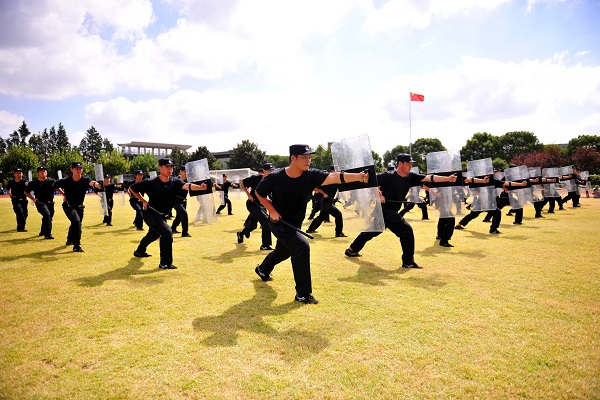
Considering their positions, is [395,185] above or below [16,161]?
below

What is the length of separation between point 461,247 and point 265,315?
719 cm

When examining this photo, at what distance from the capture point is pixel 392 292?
5516 millimetres

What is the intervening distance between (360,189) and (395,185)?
2269 millimetres

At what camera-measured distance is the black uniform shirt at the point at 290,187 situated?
5262 mm

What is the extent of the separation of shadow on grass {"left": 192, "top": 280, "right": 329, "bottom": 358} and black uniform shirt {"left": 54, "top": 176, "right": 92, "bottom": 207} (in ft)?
23.7

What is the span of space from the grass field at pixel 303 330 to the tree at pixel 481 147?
6783 cm

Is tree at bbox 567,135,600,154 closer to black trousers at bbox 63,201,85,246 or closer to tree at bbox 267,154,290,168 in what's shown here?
black trousers at bbox 63,201,85,246

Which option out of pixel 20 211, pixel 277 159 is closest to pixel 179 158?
pixel 277 159

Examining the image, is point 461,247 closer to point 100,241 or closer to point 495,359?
point 495,359

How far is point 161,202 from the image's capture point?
7684mm

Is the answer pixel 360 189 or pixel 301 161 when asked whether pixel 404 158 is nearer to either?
pixel 360 189

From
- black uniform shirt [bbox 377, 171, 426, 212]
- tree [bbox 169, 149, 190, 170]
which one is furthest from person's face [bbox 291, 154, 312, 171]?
tree [bbox 169, 149, 190, 170]

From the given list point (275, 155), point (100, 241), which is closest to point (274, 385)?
point (100, 241)

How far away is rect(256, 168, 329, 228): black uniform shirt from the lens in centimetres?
526
